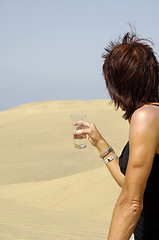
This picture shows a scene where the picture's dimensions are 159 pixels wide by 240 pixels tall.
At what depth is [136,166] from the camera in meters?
1.49

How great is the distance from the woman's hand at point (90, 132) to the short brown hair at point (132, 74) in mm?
542

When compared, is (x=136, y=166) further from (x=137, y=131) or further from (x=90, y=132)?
(x=90, y=132)

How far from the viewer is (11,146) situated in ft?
44.1

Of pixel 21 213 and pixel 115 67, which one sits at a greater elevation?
pixel 115 67

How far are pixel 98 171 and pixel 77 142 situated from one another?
5.45 metres

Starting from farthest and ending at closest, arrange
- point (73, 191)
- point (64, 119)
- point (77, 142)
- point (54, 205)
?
1. point (64, 119)
2. point (73, 191)
3. point (54, 205)
4. point (77, 142)

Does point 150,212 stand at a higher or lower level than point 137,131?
lower

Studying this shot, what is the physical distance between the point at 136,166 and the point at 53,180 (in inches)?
264

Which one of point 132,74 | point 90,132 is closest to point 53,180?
point 90,132

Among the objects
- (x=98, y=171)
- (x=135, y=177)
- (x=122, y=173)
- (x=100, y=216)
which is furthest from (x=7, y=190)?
(x=135, y=177)

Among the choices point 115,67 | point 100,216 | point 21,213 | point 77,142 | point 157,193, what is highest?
point 115,67

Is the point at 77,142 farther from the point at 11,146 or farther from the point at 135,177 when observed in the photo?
the point at 11,146

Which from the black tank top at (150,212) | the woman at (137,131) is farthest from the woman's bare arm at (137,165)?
the black tank top at (150,212)

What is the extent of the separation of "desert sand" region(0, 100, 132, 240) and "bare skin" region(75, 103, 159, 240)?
2.45 metres
